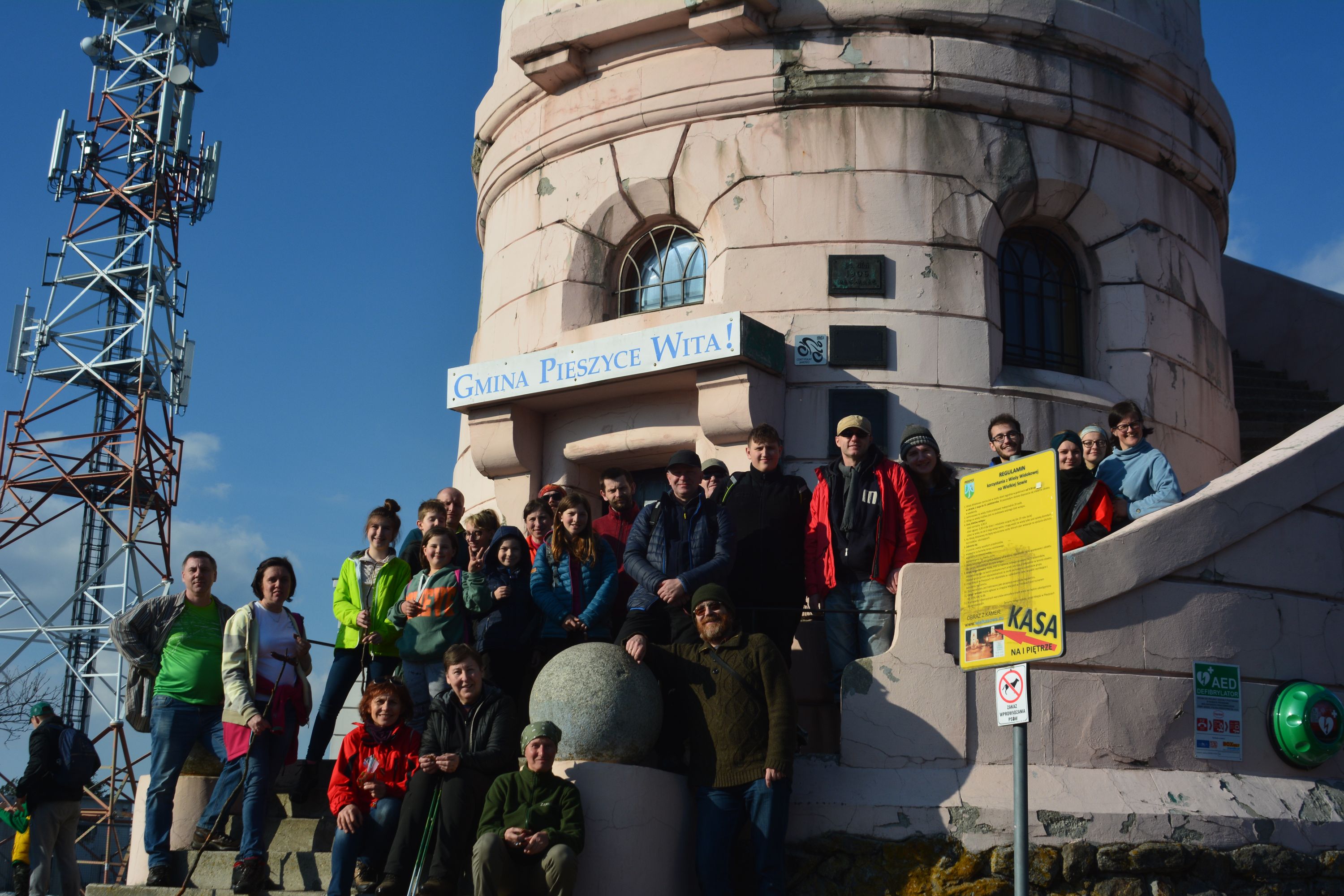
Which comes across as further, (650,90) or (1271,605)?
(650,90)

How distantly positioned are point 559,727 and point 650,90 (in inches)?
276

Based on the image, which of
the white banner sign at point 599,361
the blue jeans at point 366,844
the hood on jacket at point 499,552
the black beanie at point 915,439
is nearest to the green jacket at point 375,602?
the hood on jacket at point 499,552

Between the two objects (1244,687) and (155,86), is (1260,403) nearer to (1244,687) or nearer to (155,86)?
(1244,687)

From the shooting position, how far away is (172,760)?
861cm

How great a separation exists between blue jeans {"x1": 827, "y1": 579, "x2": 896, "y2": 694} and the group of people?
0.05 feet

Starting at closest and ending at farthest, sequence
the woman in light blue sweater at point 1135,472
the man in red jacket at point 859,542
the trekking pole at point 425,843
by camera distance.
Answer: the trekking pole at point 425,843 < the man in red jacket at point 859,542 < the woman in light blue sweater at point 1135,472

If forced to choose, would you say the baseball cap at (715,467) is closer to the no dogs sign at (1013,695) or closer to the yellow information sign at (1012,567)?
the yellow information sign at (1012,567)

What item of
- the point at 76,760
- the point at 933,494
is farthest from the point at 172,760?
the point at 933,494

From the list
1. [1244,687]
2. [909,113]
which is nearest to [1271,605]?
[1244,687]

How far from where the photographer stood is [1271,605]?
29.6 ft

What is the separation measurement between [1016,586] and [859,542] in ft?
8.44

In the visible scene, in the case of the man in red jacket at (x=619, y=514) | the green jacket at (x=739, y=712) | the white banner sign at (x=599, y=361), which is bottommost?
the green jacket at (x=739, y=712)

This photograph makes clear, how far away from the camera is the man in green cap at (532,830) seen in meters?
6.92

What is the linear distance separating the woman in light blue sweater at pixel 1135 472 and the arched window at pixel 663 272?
14.1 feet
